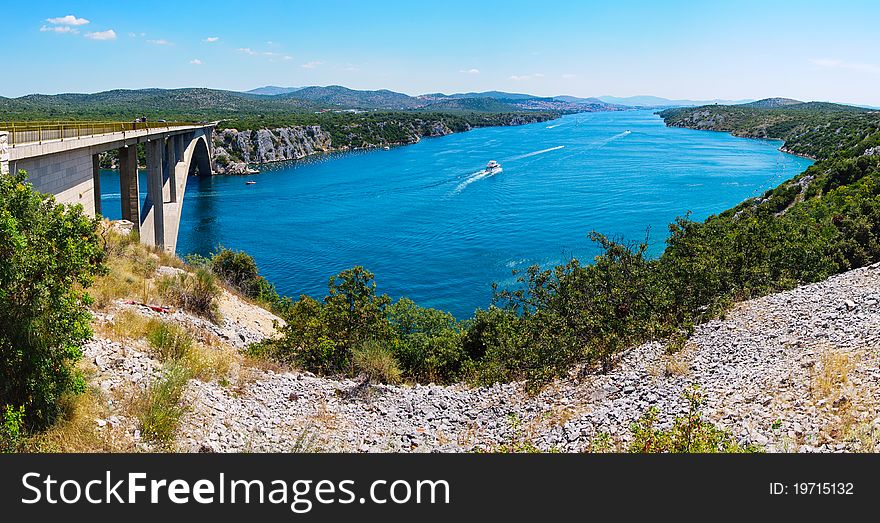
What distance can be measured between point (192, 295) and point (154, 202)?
3298 cm

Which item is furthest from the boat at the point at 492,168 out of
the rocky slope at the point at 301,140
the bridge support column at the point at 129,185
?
the bridge support column at the point at 129,185

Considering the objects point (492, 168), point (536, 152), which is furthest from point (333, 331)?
point (536, 152)

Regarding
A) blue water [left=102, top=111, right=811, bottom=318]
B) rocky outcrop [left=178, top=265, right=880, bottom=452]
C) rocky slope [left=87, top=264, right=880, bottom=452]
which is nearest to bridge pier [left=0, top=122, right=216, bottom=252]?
rocky slope [left=87, top=264, right=880, bottom=452]

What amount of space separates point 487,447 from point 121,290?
38.9ft

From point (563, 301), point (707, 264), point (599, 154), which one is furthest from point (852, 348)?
point (599, 154)

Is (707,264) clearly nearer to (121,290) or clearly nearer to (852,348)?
(852,348)

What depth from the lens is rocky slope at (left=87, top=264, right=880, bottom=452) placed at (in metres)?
10.6

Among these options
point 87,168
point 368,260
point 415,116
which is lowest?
point 368,260

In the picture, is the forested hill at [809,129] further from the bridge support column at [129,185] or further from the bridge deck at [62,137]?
the bridge deck at [62,137]

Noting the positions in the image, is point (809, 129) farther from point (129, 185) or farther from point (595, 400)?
point (595, 400)

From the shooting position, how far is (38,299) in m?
8.24

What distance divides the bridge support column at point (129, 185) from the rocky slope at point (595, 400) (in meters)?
27.7

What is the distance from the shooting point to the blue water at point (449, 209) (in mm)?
49781
